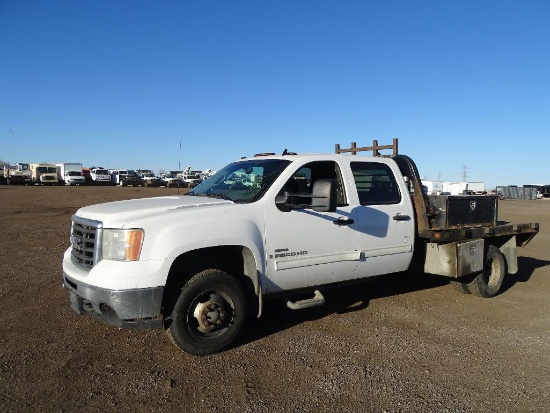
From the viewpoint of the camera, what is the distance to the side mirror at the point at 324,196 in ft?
13.8

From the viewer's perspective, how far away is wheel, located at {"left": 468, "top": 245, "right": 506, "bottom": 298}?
6.29 meters

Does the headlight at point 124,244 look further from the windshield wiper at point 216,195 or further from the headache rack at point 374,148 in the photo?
the headache rack at point 374,148

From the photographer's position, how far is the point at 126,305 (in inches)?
142

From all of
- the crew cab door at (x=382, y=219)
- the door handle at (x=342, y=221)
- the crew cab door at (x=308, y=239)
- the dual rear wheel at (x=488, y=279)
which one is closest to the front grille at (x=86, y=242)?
the crew cab door at (x=308, y=239)

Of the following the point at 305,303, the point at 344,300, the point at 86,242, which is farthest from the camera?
the point at 344,300

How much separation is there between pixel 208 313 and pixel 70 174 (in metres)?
45.2

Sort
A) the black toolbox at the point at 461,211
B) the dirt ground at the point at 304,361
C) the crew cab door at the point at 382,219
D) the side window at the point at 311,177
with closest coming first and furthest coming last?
the dirt ground at the point at 304,361
the side window at the point at 311,177
the crew cab door at the point at 382,219
the black toolbox at the point at 461,211

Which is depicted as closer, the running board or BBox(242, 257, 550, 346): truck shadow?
the running board

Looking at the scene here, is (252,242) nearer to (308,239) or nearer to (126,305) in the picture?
(308,239)

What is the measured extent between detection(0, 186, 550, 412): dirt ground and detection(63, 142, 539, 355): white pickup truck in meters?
0.44

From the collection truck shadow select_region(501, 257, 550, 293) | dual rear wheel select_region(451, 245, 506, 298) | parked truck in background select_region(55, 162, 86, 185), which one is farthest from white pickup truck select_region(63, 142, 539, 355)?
parked truck in background select_region(55, 162, 86, 185)

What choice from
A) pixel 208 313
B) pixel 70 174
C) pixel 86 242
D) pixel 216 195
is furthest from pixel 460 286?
pixel 70 174

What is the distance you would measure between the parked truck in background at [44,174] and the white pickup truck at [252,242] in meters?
45.7

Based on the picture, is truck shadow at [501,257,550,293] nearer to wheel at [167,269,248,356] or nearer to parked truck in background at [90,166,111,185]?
wheel at [167,269,248,356]
